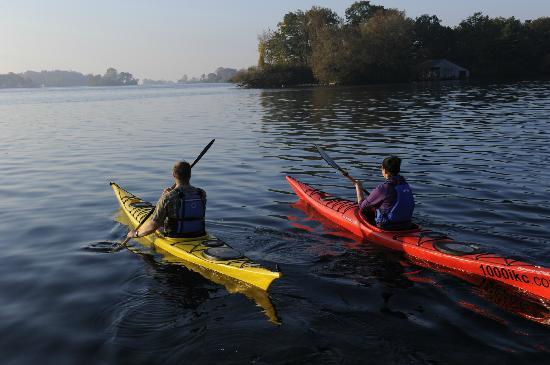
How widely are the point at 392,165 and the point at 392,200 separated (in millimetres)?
681

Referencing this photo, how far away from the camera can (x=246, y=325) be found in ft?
20.6

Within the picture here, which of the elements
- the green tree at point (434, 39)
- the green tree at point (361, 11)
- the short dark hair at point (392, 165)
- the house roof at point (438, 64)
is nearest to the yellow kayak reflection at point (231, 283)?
the short dark hair at point (392, 165)

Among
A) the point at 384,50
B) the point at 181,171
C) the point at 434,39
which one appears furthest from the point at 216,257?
the point at 434,39

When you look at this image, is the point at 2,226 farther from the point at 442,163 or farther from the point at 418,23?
the point at 418,23

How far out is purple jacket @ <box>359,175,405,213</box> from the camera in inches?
347

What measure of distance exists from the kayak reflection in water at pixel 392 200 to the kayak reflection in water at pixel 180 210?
10.5ft

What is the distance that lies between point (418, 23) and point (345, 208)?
92.4 m

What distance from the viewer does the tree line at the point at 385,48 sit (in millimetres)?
77812

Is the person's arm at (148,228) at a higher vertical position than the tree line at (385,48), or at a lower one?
lower

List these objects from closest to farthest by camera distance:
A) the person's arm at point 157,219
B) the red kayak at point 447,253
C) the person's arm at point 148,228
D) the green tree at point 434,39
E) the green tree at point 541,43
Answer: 1. the red kayak at point 447,253
2. the person's arm at point 157,219
3. the person's arm at point 148,228
4. the green tree at point 541,43
5. the green tree at point 434,39

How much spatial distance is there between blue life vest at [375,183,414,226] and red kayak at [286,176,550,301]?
0.22 meters

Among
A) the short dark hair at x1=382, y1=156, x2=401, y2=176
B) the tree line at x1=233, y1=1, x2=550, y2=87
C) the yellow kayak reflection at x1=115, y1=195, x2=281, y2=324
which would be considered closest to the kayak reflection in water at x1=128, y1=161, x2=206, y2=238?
the yellow kayak reflection at x1=115, y1=195, x2=281, y2=324

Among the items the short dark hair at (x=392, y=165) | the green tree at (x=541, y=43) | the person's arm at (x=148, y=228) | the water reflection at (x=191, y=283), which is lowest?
the water reflection at (x=191, y=283)

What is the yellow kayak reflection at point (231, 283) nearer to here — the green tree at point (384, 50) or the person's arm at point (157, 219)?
the person's arm at point (157, 219)
